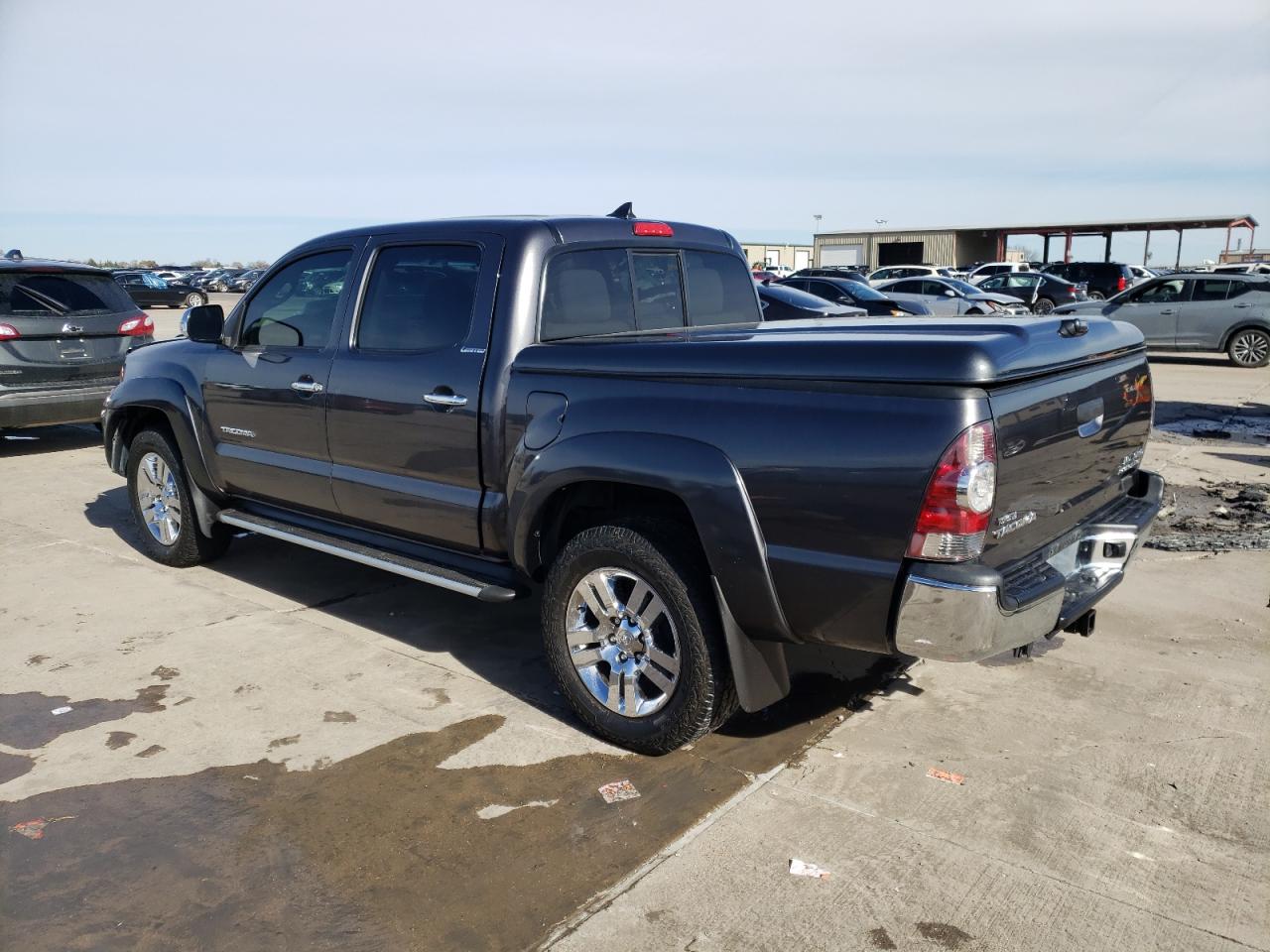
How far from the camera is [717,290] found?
525cm

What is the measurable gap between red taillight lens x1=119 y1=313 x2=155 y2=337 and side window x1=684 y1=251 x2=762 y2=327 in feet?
22.4

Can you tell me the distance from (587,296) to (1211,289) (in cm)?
1719

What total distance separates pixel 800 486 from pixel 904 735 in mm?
1368

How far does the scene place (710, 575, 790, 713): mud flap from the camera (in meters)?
3.52

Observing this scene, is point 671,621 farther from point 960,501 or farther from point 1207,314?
point 1207,314

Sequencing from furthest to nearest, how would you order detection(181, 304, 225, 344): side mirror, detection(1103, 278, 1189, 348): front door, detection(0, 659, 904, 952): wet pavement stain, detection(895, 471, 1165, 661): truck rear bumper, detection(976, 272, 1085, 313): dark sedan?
detection(976, 272, 1085, 313): dark sedan
detection(1103, 278, 1189, 348): front door
detection(181, 304, 225, 344): side mirror
detection(895, 471, 1165, 661): truck rear bumper
detection(0, 659, 904, 952): wet pavement stain

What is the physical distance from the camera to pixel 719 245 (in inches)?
209

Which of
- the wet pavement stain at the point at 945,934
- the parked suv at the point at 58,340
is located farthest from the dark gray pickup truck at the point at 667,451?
the parked suv at the point at 58,340

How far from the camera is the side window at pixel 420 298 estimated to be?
4.39m

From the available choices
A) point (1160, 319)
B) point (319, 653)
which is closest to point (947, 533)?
point (319, 653)

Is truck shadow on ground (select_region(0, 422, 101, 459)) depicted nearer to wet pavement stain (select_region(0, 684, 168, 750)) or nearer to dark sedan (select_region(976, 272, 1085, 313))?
wet pavement stain (select_region(0, 684, 168, 750))

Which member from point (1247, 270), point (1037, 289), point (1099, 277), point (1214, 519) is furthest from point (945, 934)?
point (1247, 270)

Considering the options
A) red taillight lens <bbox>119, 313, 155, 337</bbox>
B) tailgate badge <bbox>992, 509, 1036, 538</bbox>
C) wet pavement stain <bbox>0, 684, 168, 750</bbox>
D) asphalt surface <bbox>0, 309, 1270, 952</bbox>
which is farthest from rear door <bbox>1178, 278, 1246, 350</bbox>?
wet pavement stain <bbox>0, 684, 168, 750</bbox>

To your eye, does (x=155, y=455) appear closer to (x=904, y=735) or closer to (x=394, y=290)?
(x=394, y=290)
